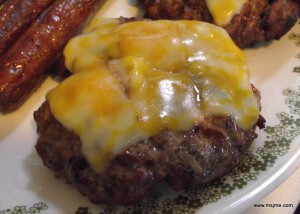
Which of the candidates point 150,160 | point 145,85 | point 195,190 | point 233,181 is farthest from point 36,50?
point 233,181

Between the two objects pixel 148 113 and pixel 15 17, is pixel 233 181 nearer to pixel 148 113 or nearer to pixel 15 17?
pixel 148 113

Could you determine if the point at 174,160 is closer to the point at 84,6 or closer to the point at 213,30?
the point at 213,30

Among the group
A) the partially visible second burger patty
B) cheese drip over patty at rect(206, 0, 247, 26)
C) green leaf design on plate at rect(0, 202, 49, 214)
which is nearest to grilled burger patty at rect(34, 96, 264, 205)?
the partially visible second burger patty

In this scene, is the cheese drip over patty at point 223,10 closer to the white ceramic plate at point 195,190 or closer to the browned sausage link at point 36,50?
the white ceramic plate at point 195,190

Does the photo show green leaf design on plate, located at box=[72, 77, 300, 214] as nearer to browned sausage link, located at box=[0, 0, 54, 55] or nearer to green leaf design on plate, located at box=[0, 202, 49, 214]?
green leaf design on plate, located at box=[0, 202, 49, 214]

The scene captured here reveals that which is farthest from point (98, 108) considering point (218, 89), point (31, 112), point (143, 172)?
point (31, 112)

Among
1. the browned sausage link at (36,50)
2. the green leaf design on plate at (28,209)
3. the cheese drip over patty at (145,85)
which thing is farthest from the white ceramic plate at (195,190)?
the cheese drip over patty at (145,85)

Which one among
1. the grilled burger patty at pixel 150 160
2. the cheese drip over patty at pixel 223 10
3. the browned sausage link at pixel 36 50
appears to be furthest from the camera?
the cheese drip over patty at pixel 223 10
